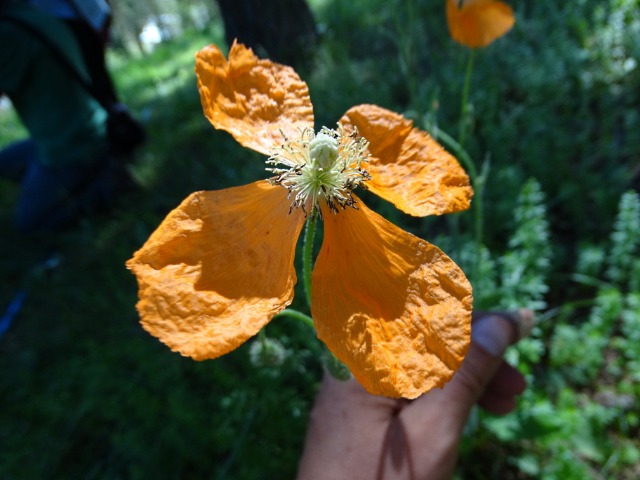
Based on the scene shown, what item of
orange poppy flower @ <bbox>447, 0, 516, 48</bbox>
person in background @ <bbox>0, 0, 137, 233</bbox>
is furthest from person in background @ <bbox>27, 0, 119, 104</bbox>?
orange poppy flower @ <bbox>447, 0, 516, 48</bbox>

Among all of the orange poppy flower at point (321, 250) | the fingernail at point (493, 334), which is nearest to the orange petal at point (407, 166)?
the orange poppy flower at point (321, 250)

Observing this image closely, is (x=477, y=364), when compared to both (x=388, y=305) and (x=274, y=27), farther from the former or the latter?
(x=274, y=27)

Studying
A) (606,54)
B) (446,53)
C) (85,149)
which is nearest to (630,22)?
(606,54)

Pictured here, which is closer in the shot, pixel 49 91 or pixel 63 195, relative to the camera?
pixel 49 91

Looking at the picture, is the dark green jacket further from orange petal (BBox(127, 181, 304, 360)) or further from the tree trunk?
orange petal (BBox(127, 181, 304, 360))

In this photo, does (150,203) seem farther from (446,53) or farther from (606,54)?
(606,54)

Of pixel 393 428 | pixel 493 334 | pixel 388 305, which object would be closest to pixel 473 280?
pixel 493 334
